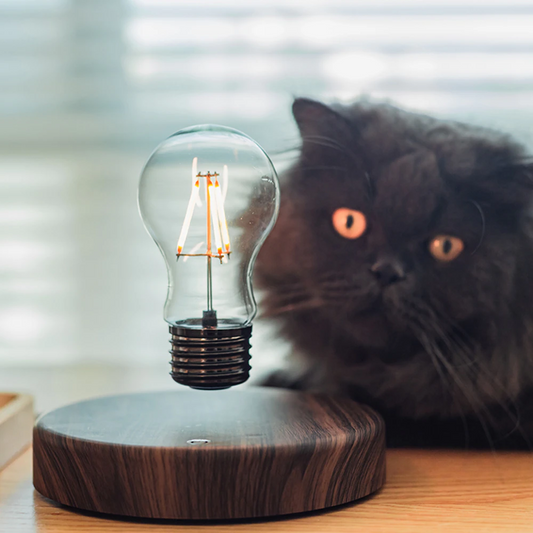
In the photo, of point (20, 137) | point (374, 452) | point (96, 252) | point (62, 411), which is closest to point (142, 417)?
point (62, 411)

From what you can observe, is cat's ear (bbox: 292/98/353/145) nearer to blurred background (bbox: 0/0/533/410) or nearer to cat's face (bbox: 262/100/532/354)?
cat's face (bbox: 262/100/532/354)

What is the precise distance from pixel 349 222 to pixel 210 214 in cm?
22

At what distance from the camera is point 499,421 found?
2.98ft

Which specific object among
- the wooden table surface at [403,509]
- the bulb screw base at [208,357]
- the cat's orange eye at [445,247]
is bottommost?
the wooden table surface at [403,509]

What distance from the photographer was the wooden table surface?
633 mm

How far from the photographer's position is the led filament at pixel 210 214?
0.80 meters

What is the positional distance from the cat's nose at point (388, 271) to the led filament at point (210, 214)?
21 centimetres

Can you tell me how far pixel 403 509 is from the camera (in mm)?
683

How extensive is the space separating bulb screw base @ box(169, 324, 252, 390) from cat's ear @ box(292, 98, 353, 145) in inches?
13.1

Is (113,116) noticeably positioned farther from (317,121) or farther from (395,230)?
(395,230)

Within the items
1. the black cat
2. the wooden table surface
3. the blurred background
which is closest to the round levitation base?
the wooden table surface

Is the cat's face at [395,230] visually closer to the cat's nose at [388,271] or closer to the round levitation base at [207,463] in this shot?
the cat's nose at [388,271]

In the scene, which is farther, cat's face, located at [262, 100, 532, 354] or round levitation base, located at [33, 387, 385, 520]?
cat's face, located at [262, 100, 532, 354]

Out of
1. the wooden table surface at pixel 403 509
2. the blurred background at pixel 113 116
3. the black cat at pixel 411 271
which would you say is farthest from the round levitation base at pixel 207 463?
the blurred background at pixel 113 116
